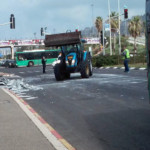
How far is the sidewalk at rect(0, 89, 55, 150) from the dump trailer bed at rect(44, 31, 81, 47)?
13.8 m

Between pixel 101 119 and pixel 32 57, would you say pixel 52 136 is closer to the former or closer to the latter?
pixel 101 119

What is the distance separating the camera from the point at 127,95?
14688 mm

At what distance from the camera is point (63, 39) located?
25.4m

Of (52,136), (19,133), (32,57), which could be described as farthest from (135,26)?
(52,136)

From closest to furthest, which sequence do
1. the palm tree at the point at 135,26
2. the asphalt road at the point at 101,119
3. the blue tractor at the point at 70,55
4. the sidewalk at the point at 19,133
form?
the sidewalk at the point at 19,133, the asphalt road at the point at 101,119, the blue tractor at the point at 70,55, the palm tree at the point at 135,26

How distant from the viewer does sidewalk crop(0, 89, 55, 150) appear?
23.6 ft

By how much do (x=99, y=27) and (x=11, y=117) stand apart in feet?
282

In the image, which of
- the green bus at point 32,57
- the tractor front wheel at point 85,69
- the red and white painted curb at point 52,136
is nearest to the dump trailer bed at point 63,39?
the tractor front wheel at point 85,69

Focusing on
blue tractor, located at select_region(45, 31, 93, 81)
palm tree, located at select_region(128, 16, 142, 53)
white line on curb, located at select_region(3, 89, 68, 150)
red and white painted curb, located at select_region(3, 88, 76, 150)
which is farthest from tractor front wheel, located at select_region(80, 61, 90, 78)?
palm tree, located at select_region(128, 16, 142, 53)

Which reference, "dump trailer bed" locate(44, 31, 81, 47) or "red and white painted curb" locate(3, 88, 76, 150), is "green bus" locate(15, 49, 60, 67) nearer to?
"dump trailer bed" locate(44, 31, 81, 47)

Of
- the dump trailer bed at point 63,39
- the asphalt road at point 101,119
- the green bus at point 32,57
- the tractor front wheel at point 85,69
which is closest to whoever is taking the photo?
the asphalt road at point 101,119

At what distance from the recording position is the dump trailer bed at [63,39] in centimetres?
2525

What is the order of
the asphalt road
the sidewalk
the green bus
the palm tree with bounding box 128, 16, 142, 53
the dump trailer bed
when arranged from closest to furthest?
1. the sidewalk
2. the asphalt road
3. the dump trailer bed
4. the green bus
5. the palm tree with bounding box 128, 16, 142, 53

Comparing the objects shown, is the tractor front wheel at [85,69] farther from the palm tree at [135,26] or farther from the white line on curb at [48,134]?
the palm tree at [135,26]
